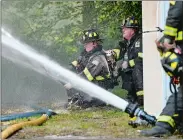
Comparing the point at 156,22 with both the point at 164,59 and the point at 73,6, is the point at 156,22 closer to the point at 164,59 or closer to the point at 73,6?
the point at 164,59

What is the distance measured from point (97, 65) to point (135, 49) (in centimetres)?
79

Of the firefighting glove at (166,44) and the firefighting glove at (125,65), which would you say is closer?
the firefighting glove at (166,44)

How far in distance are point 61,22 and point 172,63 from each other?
5903 mm

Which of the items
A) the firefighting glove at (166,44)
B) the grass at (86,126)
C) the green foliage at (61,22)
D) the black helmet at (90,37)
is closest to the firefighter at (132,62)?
the black helmet at (90,37)

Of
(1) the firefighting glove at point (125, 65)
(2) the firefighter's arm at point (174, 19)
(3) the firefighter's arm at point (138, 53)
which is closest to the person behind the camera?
(2) the firefighter's arm at point (174, 19)

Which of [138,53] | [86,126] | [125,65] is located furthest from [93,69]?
[86,126]

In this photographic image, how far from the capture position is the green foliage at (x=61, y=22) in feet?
33.9

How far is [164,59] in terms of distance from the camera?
5.61 m

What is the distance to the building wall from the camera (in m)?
6.47

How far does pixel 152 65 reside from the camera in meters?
6.63

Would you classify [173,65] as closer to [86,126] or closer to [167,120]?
[167,120]

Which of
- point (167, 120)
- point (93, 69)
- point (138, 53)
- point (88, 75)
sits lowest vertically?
point (167, 120)

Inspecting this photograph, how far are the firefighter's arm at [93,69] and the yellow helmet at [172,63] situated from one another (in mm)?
2878

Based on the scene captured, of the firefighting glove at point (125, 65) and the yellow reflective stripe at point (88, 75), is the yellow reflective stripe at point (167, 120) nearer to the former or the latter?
the firefighting glove at point (125, 65)
